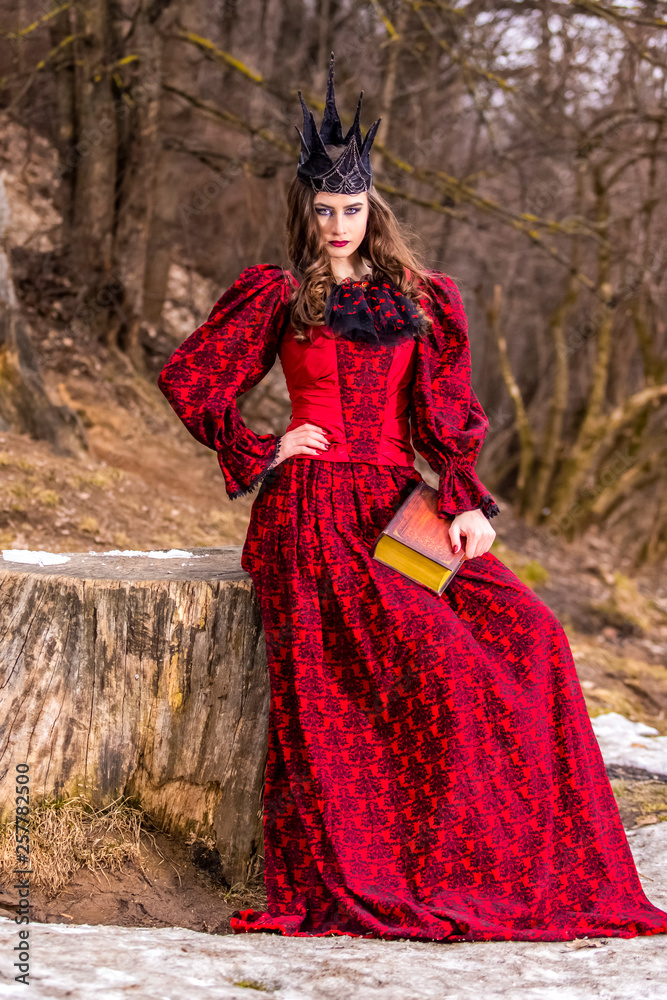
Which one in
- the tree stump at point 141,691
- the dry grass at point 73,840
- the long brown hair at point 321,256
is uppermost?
the long brown hair at point 321,256

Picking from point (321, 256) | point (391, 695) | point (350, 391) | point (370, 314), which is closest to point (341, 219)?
point (321, 256)

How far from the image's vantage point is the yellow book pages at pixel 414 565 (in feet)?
7.23

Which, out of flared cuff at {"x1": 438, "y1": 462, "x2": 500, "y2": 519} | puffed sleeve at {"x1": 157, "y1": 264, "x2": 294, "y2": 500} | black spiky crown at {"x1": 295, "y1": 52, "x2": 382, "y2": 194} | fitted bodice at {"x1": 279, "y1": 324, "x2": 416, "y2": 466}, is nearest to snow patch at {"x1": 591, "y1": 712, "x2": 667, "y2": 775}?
flared cuff at {"x1": 438, "y1": 462, "x2": 500, "y2": 519}

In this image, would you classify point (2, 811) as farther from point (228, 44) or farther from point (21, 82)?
point (228, 44)

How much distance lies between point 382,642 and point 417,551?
0.25 meters

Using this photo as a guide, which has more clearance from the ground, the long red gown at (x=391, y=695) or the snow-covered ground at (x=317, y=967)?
the long red gown at (x=391, y=695)

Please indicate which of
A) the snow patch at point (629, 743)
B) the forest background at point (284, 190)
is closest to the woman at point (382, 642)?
the snow patch at point (629, 743)

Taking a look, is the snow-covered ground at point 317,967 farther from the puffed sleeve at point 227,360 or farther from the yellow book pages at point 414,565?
the puffed sleeve at point 227,360

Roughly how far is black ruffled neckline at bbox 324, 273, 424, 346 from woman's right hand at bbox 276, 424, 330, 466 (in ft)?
0.90

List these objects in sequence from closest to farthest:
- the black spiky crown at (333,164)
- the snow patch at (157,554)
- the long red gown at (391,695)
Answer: the long red gown at (391,695)
the black spiky crown at (333,164)
the snow patch at (157,554)

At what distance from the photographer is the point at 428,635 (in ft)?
6.89

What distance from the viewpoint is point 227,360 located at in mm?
2389

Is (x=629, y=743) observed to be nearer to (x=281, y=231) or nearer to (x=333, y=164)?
(x=333, y=164)

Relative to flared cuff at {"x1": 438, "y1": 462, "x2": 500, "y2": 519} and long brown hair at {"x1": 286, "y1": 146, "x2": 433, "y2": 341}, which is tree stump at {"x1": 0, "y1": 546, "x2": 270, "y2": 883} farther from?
long brown hair at {"x1": 286, "y1": 146, "x2": 433, "y2": 341}
